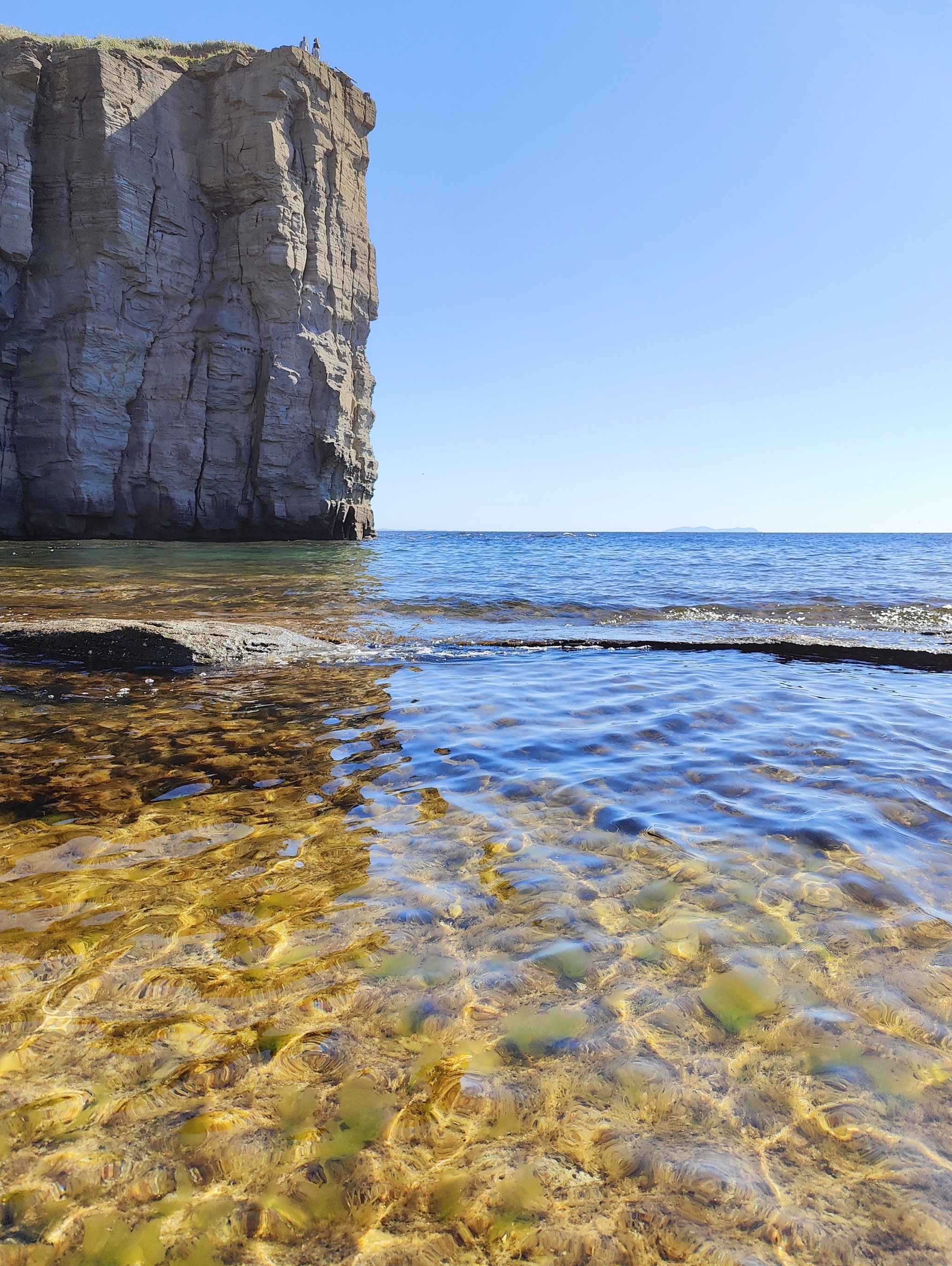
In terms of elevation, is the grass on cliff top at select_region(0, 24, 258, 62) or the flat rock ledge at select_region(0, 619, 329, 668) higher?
the grass on cliff top at select_region(0, 24, 258, 62)

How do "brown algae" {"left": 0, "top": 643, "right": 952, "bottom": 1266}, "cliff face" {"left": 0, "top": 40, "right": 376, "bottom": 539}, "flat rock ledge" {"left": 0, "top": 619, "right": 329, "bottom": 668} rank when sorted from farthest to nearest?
"cliff face" {"left": 0, "top": 40, "right": 376, "bottom": 539}
"flat rock ledge" {"left": 0, "top": 619, "right": 329, "bottom": 668}
"brown algae" {"left": 0, "top": 643, "right": 952, "bottom": 1266}

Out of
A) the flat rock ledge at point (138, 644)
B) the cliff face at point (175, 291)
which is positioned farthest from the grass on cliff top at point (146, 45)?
the flat rock ledge at point (138, 644)

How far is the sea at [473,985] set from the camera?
1.44 m

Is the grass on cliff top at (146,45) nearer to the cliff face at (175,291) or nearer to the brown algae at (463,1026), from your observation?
the cliff face at (175,291)

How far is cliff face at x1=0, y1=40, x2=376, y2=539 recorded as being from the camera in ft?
84.3

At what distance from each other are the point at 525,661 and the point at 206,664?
308 cm

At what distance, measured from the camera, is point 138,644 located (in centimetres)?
663

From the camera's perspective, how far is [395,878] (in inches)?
107

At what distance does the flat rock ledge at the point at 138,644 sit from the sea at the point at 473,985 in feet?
4.69

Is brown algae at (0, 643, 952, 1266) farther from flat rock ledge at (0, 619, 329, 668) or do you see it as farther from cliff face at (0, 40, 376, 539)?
cliff face at (0, 40, 376, 539)

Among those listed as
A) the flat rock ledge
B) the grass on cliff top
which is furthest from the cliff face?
the flat rock ledge

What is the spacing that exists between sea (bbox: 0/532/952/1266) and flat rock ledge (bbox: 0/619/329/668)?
1431 mm

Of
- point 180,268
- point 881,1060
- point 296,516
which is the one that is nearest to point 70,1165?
point 881,1060

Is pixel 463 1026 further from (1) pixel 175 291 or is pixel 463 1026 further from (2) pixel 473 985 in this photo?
(1) pixel 175 291
